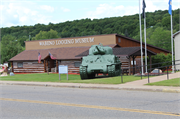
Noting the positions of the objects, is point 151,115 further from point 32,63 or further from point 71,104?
point 32,63

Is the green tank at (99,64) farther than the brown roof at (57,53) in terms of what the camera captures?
No

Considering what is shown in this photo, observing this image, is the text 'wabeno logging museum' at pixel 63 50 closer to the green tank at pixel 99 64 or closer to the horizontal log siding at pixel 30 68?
the horizontal log siding at pixel 30 68

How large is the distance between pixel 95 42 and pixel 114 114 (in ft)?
98.6

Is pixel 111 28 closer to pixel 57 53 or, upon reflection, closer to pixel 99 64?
pixel 57 53

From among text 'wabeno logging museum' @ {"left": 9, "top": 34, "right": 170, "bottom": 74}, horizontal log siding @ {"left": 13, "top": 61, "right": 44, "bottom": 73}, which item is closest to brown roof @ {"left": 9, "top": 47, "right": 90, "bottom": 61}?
text 'wabeno logging museum' @ {"left": 9, "top": 34, "right": 170, "bottom": 74}

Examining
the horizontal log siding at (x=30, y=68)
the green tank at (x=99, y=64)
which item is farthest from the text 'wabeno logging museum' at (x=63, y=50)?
the green tank at (x=99, y=64)

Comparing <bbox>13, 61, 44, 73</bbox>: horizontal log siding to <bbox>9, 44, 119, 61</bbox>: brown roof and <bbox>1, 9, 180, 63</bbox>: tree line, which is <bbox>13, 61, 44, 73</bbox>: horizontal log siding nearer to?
<bbox>9, 44, 119, 61</bbox>: brown roof

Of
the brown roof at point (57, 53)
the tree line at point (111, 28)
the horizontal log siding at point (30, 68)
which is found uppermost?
the tree line at point (111, 28)

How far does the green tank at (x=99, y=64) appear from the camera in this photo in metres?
20.0

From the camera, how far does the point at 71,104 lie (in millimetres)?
9000

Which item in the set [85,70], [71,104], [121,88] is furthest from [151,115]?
[85,70]

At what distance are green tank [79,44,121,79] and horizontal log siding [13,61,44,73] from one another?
Result: 18791mm

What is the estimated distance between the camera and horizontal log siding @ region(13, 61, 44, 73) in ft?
127

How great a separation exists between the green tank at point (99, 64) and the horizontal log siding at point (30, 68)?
740 inches
